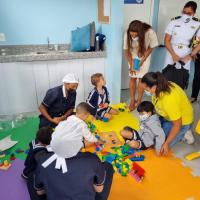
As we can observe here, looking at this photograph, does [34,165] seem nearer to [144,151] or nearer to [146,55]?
[144,151]

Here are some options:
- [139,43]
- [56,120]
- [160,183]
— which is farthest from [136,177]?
[139,43]

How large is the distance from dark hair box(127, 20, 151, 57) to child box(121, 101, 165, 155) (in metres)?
1.00

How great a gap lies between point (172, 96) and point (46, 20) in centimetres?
229

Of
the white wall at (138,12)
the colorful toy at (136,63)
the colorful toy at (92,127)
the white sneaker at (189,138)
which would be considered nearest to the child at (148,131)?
the white sneaker at (189,138)

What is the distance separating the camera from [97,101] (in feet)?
9.47

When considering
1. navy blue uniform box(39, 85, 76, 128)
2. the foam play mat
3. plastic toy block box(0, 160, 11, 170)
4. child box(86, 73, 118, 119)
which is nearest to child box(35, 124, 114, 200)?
the foam play mat

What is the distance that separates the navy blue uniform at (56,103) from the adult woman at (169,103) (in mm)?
945

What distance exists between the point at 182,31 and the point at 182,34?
0.04m

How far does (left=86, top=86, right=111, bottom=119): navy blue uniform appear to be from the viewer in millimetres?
2834

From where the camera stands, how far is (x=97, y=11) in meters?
3.44

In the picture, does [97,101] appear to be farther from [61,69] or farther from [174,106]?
[174,106]

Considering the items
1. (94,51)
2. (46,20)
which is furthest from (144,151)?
(46,20)

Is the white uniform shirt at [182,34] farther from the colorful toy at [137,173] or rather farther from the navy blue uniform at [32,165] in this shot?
the navy blue uniform at [32,165]

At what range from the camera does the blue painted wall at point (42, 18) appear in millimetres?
3105
